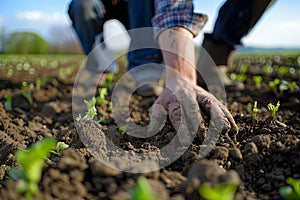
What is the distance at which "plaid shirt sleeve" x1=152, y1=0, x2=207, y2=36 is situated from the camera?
78.3 inches

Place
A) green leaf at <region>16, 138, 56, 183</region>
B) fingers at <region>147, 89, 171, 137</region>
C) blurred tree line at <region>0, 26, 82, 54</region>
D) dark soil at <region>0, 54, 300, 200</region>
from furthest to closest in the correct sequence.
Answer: blurred tree line at <region>0, 26, 82, 54</region> → fingers at <region>147, 89, 171, 137</region> → dark soil at <region>0, 54, 300, 200</region> → green leaf at <region>16, 138, 56, 183</region>

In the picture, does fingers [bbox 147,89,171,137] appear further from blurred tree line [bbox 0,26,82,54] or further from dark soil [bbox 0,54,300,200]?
blurred tree line [bbox 0,26,82,54]

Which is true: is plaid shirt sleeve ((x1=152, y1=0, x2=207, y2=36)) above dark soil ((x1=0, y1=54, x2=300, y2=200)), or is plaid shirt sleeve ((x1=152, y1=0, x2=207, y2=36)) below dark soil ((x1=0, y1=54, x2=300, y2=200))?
above

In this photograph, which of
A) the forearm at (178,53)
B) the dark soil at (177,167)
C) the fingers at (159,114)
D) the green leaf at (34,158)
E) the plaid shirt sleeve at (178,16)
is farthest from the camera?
the plaid shirt sleeve at (178,16)

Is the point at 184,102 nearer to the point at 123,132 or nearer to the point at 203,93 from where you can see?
the point at 203,93

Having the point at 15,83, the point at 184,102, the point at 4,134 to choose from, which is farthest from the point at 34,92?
the point at 184,102

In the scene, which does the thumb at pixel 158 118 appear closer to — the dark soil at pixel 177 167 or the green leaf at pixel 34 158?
the dark soil at pixel 177 167

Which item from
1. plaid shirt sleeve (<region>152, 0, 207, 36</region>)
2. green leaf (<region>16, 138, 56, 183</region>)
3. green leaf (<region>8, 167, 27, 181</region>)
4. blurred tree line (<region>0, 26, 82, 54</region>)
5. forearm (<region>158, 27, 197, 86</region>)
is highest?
plaid shirt sleeve (<region>152, 0, 207, 36</region>)

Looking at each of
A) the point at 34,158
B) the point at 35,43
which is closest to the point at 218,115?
the point at 34,158

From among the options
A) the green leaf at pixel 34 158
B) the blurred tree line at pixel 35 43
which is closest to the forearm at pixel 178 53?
the green leaf at pixel 34 158

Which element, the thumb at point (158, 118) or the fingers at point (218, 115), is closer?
the fingers at point (218, 115)

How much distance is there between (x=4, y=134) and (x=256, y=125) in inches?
54.3

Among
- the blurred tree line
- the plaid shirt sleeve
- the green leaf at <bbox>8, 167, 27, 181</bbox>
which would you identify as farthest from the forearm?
the blurred tree line

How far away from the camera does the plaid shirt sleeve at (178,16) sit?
78.3 inches
